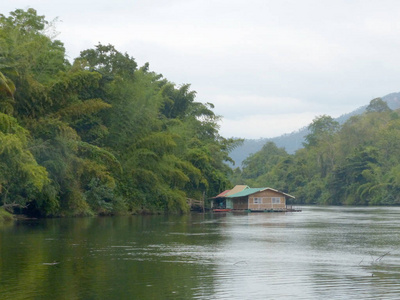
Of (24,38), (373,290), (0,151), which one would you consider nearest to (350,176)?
(24,38)

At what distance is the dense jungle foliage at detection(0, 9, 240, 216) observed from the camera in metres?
40.0

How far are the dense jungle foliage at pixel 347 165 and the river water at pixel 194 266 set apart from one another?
77783mm

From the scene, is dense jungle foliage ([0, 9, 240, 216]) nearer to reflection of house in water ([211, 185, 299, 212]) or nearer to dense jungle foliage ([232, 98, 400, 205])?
reflection of house in water ([211, 185, 299, 212])

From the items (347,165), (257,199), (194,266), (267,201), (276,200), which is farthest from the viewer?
(347,165)

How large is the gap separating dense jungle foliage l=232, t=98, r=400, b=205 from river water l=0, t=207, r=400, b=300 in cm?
7778

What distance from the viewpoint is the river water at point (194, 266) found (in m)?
15.2

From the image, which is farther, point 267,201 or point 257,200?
point 267,201

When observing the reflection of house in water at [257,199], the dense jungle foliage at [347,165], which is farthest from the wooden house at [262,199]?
the dense jungle foliage at [347,165]

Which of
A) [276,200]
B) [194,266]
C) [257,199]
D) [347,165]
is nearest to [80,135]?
[257,199]

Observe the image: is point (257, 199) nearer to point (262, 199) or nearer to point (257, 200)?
point (257, 200)

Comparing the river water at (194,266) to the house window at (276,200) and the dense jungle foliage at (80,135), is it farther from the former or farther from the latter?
the house window at (276,200)

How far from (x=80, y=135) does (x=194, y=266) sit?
34929 mm

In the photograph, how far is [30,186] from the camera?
41469mm

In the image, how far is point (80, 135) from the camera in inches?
2093
